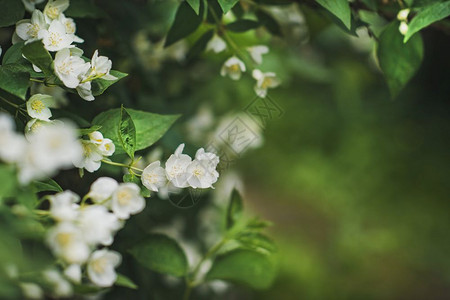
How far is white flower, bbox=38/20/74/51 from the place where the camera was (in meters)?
0.54

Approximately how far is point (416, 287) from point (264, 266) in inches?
76.5

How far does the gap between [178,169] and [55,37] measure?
0.68 ft

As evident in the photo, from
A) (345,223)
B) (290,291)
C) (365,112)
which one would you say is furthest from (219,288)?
(365,112)

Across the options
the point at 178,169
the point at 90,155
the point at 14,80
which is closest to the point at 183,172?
the point at 178,169

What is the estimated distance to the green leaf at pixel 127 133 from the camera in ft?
1.79

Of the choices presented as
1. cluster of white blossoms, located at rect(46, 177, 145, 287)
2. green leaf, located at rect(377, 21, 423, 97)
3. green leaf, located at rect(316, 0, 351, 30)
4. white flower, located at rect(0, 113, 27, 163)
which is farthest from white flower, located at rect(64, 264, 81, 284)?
green leaf, located at rect(377, 21, 423, 97)

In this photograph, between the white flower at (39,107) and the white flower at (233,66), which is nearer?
the white flower at (39,107)

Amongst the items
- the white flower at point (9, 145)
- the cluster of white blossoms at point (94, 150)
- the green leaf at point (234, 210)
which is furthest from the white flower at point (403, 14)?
the white flower at point (9, 145)

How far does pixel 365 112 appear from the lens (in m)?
2.93

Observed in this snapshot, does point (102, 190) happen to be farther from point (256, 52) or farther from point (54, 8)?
point (256, 52)

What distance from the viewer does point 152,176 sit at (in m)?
0.55

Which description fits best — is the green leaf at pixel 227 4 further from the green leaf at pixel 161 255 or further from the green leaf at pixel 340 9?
the green leaf at pixel 161 255

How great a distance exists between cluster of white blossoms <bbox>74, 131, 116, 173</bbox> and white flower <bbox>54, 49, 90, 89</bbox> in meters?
0.06

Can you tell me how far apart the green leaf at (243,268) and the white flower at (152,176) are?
243 millimetres
